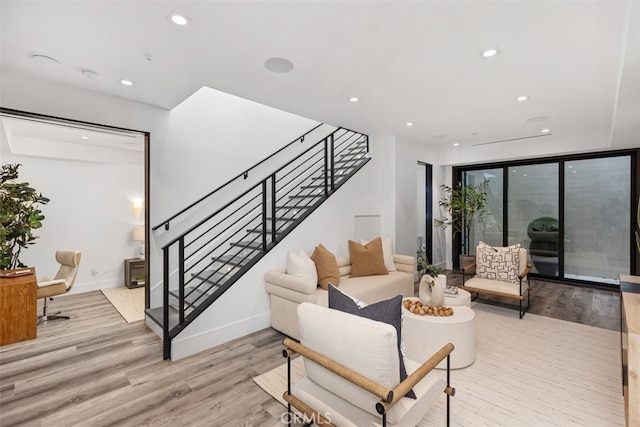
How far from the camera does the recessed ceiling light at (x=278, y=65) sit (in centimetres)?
270

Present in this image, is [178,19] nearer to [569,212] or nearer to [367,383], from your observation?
[367,383]

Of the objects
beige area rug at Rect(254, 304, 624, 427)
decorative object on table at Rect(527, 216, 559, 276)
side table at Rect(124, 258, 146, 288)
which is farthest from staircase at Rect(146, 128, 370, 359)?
decorative object on table at Rect(527, 216, 559, 276)

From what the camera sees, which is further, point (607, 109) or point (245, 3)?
point (607, 109)

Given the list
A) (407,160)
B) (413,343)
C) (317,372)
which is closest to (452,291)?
(413,343)

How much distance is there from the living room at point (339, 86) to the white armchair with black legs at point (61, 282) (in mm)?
1239

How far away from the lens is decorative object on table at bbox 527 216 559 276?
583 centimetres

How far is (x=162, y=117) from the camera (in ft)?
12.8

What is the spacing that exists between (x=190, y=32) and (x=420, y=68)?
80.0 inches

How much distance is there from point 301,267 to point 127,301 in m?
3.31

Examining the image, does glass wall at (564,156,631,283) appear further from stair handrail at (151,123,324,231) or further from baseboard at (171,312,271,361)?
baseboard at (171,312,271,361)

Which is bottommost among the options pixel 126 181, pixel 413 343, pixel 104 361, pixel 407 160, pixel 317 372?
pixel 104 361

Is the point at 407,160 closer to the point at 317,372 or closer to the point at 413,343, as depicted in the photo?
the point at 413,343

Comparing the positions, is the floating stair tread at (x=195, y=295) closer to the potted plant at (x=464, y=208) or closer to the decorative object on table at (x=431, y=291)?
the decorative object on table at (x=431, y=291)

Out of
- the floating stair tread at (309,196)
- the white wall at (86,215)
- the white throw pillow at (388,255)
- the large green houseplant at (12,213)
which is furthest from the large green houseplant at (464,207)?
the large green houseplant at (12,213)
